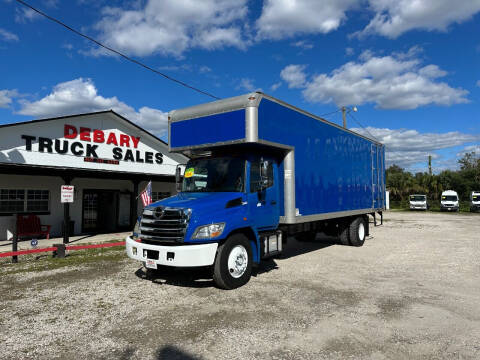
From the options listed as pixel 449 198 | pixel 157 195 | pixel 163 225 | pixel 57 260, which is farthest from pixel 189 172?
pixel 449 198

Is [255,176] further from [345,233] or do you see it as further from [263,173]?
[345,233]

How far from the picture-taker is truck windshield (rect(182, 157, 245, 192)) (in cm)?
643

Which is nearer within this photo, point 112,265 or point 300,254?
point 112,265

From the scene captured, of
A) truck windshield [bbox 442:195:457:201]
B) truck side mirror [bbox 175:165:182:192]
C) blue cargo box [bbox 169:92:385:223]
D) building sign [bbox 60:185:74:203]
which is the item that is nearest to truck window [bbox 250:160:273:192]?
blue cargo box [bbox 169:92:385:223]

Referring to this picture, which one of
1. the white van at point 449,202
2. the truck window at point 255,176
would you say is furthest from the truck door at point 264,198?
the white van at point 449,202

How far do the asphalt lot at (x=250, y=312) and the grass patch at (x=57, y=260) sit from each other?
13 cm

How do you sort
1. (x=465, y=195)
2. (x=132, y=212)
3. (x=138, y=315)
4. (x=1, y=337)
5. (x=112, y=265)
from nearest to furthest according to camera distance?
(x=1, y=337)
(x=138, y=315)
(x=112, y=265)
(x=132, y=212)
(x=465, y=195)

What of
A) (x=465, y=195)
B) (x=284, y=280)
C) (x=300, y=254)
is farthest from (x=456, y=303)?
(x=465, y=195)

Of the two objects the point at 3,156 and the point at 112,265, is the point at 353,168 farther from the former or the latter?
the point at 3,156

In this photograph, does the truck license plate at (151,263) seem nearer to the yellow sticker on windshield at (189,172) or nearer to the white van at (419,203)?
the yellow sticker on windshield at (189,172)

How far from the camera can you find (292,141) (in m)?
7.32

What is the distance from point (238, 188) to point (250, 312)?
7.67 ft

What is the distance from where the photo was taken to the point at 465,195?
55250 millimetres

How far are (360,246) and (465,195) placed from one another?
183 feet
